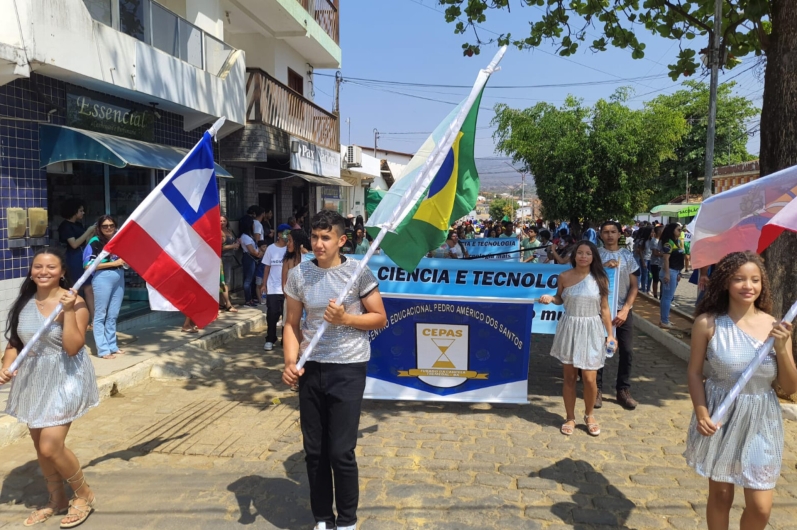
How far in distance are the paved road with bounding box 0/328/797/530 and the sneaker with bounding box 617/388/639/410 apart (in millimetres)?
92

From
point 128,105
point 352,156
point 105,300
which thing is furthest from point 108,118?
point 352,156

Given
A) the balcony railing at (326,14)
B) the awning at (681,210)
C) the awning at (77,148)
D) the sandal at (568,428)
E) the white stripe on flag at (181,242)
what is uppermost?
the balcony railing at (326,14)

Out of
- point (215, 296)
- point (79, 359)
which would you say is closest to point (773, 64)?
point (215, 296)

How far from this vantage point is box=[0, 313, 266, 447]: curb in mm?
4922

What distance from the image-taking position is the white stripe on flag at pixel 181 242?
3.88 m

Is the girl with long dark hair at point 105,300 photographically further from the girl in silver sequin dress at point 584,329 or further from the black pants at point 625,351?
the black pants at point 625,351

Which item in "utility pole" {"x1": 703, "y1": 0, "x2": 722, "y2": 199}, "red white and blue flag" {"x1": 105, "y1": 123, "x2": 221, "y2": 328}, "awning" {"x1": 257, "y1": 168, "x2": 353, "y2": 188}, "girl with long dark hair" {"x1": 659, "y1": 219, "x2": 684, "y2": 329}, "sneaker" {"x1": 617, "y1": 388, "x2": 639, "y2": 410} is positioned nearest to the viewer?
"red white and blue flag" {"x1": 105, "y1": 123, "x2": 221, "y2": 328}

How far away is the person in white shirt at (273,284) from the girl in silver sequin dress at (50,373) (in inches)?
180

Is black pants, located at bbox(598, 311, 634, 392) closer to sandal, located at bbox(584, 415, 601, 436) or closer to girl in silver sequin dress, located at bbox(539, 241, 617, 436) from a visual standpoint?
girl in silver sequin dress, located at bbox(539, 241, 617, 436)

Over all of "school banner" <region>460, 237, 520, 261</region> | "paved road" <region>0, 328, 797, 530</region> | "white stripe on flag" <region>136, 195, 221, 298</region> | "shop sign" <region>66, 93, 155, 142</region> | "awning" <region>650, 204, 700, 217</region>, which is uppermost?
"shop sign" <region>66, 93, 155, 142</region>

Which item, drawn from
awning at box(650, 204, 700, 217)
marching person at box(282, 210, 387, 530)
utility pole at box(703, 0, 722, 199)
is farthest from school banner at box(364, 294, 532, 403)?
awning at box(650, 204, 700, 217)

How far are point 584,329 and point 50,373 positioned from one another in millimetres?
3981

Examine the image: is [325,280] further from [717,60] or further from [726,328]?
[717,60]

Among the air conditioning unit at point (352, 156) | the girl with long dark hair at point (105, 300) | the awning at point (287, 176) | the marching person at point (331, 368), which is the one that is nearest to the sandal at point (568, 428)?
the marching person at point (331, 368)
